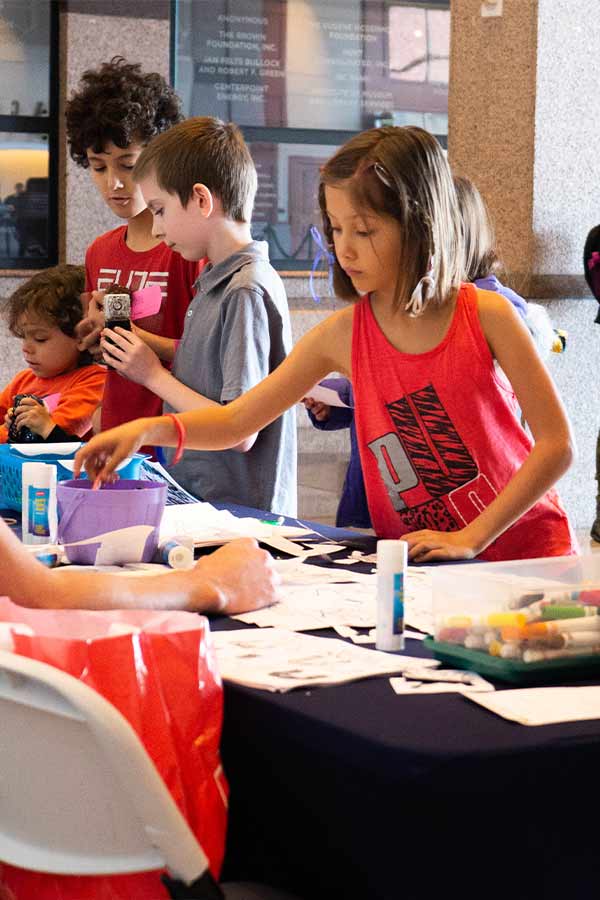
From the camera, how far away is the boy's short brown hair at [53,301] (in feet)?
12.7

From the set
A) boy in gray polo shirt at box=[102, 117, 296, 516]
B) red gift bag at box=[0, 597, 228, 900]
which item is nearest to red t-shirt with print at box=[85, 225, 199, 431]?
boy in gray polo shirt at box=[102, 117, 296, 516]

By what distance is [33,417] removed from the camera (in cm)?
349

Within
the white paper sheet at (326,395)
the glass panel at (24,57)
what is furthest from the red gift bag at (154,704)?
the glass panel at (24,57)

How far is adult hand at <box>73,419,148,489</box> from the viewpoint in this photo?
2.39m

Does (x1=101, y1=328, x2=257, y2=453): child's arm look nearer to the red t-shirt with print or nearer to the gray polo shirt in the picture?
the gray polo shirt

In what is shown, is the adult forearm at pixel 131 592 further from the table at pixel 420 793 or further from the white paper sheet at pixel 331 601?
the table at pixel 420 793

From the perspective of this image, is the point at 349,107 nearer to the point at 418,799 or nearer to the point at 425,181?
the point at 425,181

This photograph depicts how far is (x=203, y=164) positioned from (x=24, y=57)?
5149 millimetres

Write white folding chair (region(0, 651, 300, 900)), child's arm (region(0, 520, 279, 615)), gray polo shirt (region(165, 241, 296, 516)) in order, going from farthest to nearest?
gray polo shirt (region(165, 241, 296, 516)), child's arm (region(0, 520, 279, 615)), white folding chair (region(0, 651, 300, 900))

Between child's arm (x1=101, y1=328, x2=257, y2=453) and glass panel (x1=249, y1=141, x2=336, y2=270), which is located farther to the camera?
glass panel (x1=249, y1=141, x2=336, y2=270)

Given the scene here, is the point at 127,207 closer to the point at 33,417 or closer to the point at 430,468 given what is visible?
the point at 33,417

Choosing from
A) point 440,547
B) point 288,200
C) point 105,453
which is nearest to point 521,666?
point 440,547

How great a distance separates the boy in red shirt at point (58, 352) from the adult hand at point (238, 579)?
1.78 meters

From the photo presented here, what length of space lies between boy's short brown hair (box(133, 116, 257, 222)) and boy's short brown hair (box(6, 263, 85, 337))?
0.71 meters
